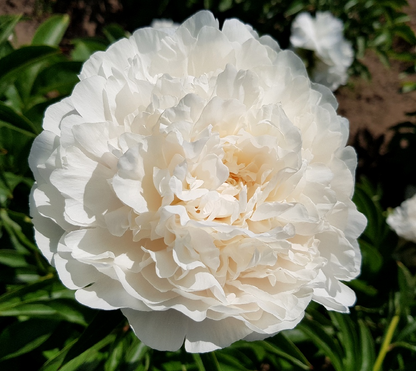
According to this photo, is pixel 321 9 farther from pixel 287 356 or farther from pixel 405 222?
pixel 287 356

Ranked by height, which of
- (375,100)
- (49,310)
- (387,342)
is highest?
(375,100)

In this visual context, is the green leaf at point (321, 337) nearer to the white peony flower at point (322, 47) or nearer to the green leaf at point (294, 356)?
the green leaf at point (294, 356)

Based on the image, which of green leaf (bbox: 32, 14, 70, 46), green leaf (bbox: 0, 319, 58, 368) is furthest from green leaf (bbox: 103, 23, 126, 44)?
green leaf (bbox: 0, 319, 58, 368)

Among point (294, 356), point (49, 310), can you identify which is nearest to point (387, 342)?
point (294, 356)

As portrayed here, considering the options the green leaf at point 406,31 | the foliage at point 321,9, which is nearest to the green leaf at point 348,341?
the foliage at point 321,9

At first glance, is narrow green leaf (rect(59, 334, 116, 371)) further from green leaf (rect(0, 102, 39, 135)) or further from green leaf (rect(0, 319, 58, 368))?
green leaf (rect(0, 102, 39, 135))

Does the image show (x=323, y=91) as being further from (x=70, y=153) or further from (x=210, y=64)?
(x=70, y=153)
